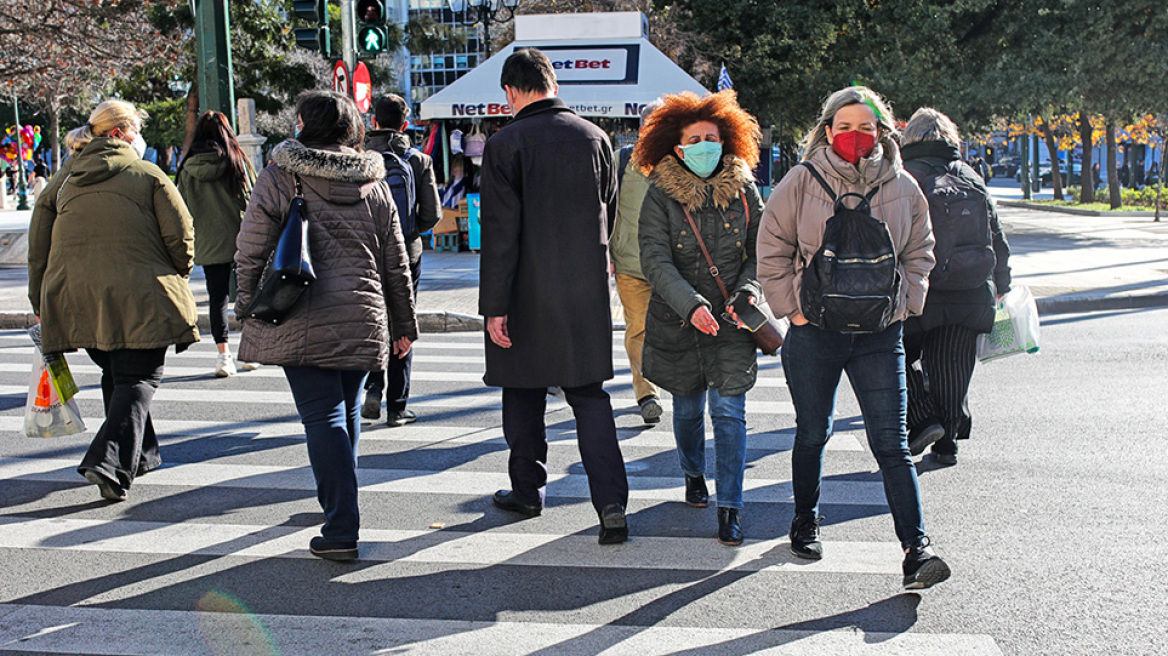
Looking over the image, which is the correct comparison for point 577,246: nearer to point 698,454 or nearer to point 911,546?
point 698,454

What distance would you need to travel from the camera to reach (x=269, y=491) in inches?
218

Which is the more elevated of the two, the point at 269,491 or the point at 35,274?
the point at 35,274

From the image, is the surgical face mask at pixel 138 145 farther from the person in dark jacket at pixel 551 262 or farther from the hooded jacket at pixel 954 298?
the hooded jacket at pixel 954 298

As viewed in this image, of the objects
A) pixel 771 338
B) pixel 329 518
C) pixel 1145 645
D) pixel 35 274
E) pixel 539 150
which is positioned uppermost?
pixel 539 150

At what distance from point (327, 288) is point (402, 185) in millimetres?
2419

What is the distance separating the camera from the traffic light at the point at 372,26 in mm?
13258

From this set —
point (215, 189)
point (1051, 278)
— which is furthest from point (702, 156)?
point (1051, 278)

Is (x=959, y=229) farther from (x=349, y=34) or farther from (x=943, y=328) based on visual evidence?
(x=349, y=34)

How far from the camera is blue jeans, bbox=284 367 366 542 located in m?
4.38

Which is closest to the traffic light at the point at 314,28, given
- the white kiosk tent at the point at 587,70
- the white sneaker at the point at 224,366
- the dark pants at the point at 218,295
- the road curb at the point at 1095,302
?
the white kiosk tent at the point at 587,70

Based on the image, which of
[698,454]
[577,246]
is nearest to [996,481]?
[698,454]

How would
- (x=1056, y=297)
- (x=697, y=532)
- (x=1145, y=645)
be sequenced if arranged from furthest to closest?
1. (x=1056, y=297)
2. (x=697, y=532)
3. (x=1145, y=645)

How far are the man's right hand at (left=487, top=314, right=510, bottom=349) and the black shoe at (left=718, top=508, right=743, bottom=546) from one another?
1.15m

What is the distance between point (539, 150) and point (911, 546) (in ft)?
6.79
